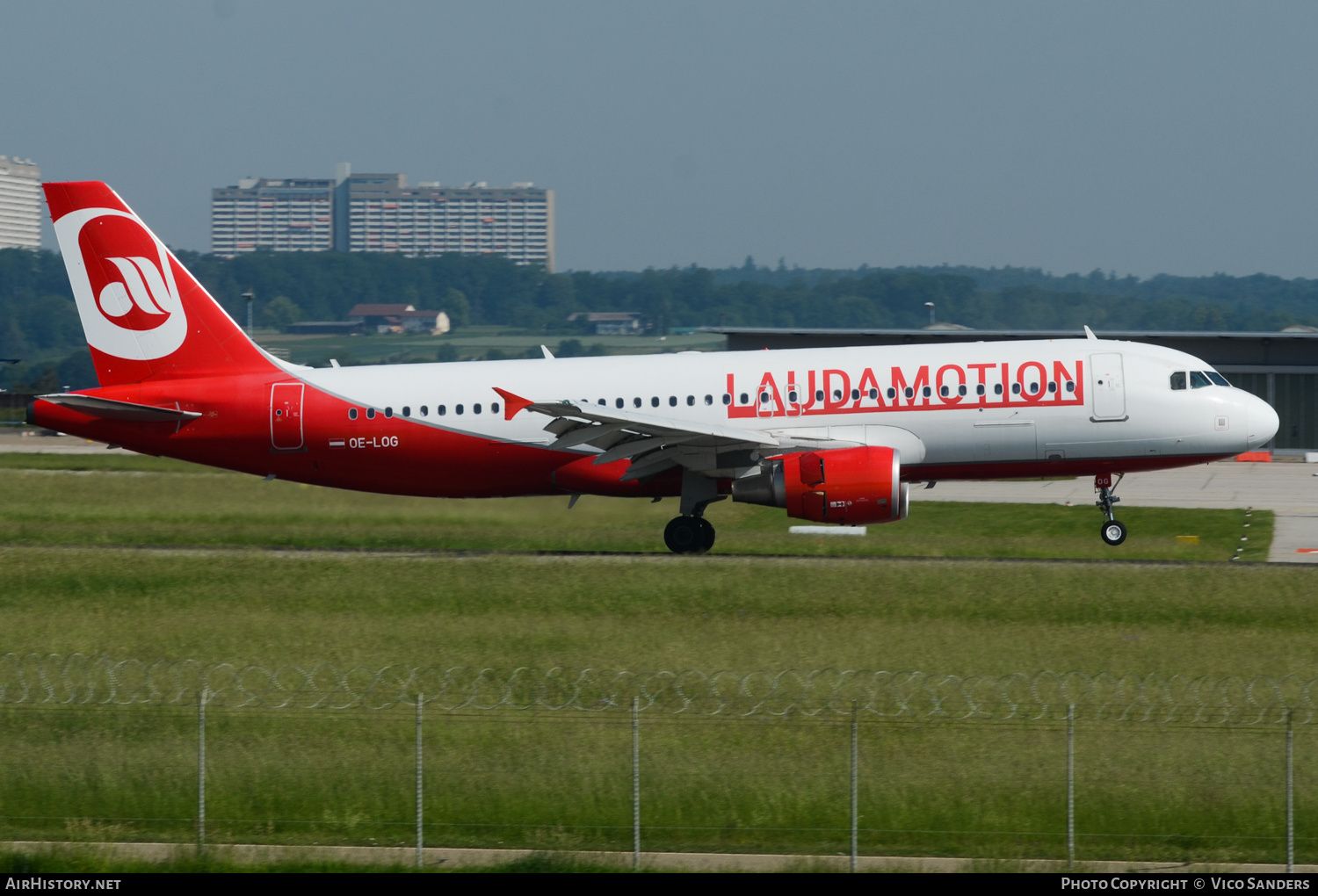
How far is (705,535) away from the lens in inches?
1179

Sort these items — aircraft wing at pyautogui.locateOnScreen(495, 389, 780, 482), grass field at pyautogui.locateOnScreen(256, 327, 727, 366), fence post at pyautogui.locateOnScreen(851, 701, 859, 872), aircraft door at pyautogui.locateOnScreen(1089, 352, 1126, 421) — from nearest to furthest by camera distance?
1. fence post at pyautogui.locateOnScreen(851, 701, 859, 872)
2. aircraft wing at pyautogui.locateOnScreen(495, 389, 780, 482)
3. aircraft door at pyautogui.locateOnScreen(1089, 352, 1126, 421)
4. grass field at pyautogui.locateOnScreen(256, 327, 727, 366)

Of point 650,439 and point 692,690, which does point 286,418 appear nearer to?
point 650,439

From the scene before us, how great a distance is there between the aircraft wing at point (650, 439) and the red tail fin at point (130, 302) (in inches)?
265

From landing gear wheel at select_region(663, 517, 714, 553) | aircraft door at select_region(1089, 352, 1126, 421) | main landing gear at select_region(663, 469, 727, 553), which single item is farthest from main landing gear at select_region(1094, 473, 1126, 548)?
landing gear wheel at select_region(663, 517, 714, 553)

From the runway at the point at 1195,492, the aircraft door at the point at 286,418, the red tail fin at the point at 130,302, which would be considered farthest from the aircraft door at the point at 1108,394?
the red tail fin at the point at 130,302

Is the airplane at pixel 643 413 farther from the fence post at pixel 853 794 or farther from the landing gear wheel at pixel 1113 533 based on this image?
the fence post at pixel 853 794

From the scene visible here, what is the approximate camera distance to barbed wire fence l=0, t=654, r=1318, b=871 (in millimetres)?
16719

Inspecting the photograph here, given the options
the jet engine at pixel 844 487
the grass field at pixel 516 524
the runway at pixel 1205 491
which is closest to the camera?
the jet engine at pixel 844 487

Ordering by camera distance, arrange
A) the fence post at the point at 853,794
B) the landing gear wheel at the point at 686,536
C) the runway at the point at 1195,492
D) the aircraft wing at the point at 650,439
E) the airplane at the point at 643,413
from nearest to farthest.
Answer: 1. the fence post at the point at 853,794
2. the aircraft wing at the point at 650,439
3. the airplane at the point at 643,413
4. the landing gear wheel at the point at 686,536
5. the runway at the point at 1195,492

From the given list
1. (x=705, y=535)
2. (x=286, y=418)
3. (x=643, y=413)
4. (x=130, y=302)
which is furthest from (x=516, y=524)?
(x=130, y=302)

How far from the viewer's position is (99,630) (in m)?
22.3

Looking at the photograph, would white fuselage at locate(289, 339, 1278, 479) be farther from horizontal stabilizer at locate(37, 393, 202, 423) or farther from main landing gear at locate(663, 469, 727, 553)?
horizontal stabilizer at locate(37, 393, 202, 423)

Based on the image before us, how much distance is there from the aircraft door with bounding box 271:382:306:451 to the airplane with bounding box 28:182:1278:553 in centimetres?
4

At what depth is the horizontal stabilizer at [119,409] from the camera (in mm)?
29922
